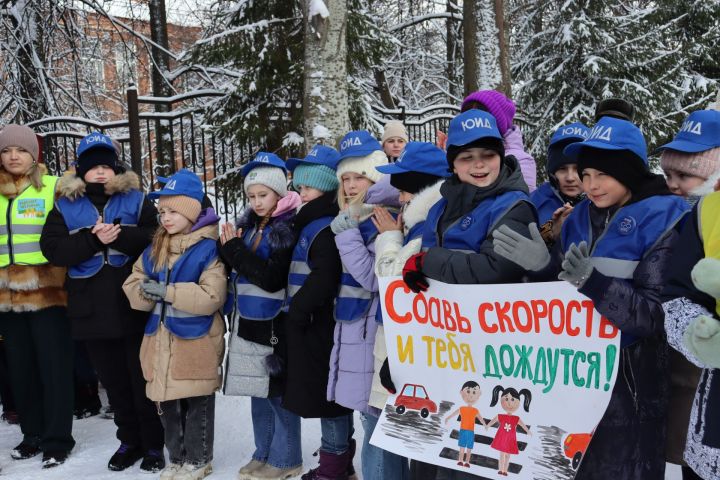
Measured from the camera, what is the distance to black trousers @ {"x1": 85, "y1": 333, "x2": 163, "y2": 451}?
172 inches

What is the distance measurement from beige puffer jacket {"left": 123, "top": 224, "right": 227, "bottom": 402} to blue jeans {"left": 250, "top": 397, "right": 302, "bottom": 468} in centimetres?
35

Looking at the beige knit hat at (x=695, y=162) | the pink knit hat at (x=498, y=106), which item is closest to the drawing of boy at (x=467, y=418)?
the beige knit hat at (x=695, y=162)

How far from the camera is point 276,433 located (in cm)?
411

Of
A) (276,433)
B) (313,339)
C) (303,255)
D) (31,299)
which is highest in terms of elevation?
(303,255)

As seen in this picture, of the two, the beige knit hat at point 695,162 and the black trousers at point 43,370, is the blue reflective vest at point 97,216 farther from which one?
the beige knit hat at point 695,162

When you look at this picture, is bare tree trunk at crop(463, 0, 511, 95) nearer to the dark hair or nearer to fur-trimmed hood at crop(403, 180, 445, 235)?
fur-trimmed hood at crop(403, 180, 445, 235)

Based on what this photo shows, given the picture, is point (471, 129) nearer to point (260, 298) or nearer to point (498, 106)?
point (498, 106)

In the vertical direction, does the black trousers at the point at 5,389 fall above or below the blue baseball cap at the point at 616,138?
below

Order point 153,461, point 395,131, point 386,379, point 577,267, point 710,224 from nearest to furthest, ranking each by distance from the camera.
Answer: point 710,224 → point 577,267 → point 386,379 → point 153,461 → point 395,131

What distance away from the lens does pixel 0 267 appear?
182 inches

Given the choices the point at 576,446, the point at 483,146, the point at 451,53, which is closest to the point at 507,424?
the point at 576,446

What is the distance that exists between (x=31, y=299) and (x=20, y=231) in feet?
1.61

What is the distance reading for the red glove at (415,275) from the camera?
2.94 meters

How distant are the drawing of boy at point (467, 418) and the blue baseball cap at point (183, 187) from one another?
2.20 m
